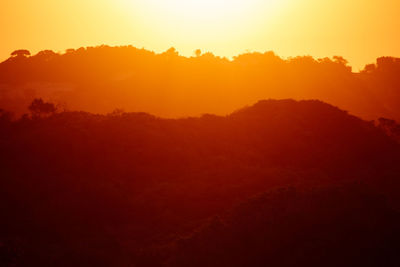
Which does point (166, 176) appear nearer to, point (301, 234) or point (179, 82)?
point (301, 234)

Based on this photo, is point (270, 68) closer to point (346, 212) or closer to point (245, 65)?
point (245, 65)

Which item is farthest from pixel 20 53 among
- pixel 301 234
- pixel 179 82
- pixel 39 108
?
pixel 301 234

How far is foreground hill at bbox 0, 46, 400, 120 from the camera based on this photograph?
9469 cm

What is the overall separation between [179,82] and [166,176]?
67182mm

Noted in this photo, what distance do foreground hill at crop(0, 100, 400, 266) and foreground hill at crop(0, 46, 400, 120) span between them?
132 feet

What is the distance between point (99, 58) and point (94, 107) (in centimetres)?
3128

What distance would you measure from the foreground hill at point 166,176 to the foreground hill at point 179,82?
40.2 meters

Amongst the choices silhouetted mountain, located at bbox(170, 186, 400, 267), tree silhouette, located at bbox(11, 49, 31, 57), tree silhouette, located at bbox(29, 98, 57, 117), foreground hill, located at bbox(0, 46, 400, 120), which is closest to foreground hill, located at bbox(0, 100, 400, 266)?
silhouetted mountain, located at bbox(170, 186, 400, 267)

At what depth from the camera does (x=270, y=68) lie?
11938 cm

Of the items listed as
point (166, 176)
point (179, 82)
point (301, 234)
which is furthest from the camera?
point (179, 82)

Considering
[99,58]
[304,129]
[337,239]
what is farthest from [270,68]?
[337,239]

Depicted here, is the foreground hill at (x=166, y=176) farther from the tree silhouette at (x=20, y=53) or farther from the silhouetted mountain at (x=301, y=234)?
the tree silhouette at (x=20, y=53)

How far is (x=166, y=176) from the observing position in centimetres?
3909

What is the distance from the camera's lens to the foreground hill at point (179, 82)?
9469 centimetres
